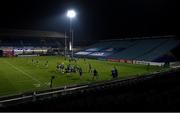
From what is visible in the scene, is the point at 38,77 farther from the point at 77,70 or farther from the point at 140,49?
the point at 140,49

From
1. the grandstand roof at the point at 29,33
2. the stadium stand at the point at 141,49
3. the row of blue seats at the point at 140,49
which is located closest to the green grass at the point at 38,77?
the stadium stand at the point at 141,49

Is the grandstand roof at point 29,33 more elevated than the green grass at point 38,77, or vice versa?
the grandstand roof at point 29,33

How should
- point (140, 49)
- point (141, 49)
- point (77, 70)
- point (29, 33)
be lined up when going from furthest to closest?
point (29, 33)
point (140, 49)
point (141, 49)
point (77, 70)

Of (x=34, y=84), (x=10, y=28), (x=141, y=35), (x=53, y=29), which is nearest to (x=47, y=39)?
(x=53, y=29)

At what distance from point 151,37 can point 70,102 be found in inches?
2248

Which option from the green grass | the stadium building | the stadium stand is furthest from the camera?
the stadium stand

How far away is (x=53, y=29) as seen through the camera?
328ft

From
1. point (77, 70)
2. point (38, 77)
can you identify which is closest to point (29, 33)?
point (77, 70)

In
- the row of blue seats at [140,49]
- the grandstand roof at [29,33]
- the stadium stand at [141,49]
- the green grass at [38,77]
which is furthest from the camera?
the grandstand roof at [29,33]

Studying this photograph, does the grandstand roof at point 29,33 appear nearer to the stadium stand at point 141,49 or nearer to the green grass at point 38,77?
the stadium stand at point 141,49

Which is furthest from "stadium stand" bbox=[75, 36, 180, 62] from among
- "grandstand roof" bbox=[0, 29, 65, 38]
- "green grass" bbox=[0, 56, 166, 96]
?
"grandstand roof" bbox=[0, 29, 65, 38]


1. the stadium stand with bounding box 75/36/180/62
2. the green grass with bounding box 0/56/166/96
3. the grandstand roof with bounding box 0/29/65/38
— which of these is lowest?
the green grass with bounding box 0/56/166/96

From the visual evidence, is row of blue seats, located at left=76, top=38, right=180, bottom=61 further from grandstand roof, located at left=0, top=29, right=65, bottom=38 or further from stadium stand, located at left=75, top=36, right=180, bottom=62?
grandstand roof, located at left=0, top=29, right=65, bottom=38

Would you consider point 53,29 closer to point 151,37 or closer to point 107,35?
point 107,35
